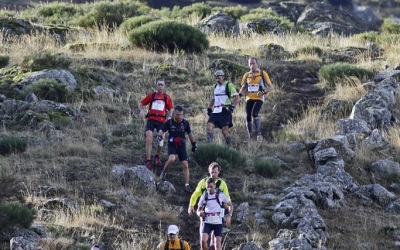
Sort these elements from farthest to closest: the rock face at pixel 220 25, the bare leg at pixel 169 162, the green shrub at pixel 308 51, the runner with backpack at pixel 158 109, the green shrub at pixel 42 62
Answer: the rock face at pixel 220 25 → the green shrub at pixel 308 51 → the green shrub at pixel 42 62 → the runner with backpack at pixel 158 109 → the bare leg at pixel 169 162

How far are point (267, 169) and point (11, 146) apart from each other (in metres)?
5.26

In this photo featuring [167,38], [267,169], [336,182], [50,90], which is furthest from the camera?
[167,38]

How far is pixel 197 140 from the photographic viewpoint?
20.8 m


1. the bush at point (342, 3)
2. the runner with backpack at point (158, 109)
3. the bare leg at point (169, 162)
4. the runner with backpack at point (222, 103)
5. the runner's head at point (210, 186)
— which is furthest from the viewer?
the bush at point (342, 3)

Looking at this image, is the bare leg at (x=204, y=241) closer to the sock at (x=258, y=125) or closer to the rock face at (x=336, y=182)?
the rock face at (x=336, y=182)

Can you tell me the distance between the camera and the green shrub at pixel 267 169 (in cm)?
1889

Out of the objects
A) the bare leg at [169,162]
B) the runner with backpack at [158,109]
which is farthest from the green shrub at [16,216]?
the runner with backpack at [158,109]

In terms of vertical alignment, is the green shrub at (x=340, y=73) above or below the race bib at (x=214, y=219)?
below

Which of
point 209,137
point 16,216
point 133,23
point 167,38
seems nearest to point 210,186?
point 16,216

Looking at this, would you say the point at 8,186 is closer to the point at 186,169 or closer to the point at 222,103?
the point at 186,169

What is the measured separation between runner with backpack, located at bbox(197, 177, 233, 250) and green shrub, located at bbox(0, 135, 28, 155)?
5657 mm

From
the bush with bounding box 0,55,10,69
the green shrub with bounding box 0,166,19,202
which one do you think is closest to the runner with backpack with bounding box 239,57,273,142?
the green shrub with bounding box 0,166,19,202

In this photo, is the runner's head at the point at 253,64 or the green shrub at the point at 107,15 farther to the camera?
the green shrub at the point at 107,15

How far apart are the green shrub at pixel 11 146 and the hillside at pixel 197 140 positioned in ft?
0.09
